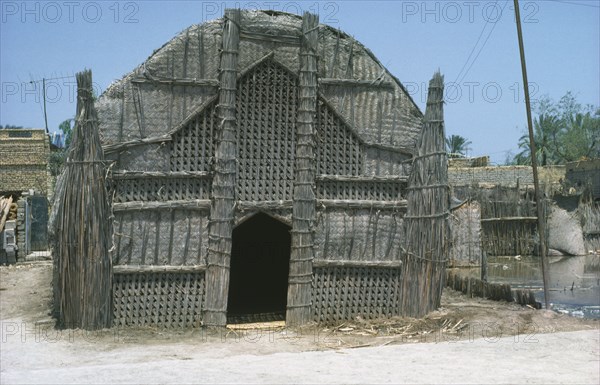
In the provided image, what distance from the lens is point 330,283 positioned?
10.4m

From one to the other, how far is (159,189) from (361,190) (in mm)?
3131

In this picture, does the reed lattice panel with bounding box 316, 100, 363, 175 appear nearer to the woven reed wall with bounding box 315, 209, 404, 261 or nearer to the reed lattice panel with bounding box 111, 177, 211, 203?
the woven reed wall with bounding box 315, 209, 404, 261

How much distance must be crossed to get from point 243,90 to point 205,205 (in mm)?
1859

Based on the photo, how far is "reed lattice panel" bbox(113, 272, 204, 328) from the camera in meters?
9.61

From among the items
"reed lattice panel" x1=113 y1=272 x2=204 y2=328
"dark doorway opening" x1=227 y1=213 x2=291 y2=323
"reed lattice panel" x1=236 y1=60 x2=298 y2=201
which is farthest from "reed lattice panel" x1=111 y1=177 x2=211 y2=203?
"dark doorway opening" x1=227 y1=213 x2=291 y2=323

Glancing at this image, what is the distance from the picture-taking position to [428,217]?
10.3 metres

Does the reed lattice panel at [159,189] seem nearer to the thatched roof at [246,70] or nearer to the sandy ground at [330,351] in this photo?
the thatched roof at [246,70]

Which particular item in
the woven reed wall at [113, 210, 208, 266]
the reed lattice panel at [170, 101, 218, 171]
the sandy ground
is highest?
the reed lattice panel at [170, 101, 218, 171]

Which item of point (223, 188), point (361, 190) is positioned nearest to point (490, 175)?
point (361, 190)

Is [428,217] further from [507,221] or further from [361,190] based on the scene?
[507,221]

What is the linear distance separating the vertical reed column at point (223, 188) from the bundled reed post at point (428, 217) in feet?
9.36

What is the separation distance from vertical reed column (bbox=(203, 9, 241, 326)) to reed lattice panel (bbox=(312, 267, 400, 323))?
150 centimetres

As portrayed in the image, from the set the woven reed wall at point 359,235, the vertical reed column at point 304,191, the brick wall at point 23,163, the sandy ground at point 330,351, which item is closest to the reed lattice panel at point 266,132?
the vertical reed column at point 304,191

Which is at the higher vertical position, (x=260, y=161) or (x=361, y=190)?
(x=260, y=161)
